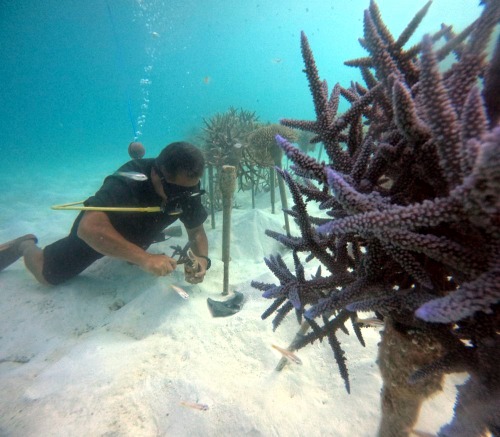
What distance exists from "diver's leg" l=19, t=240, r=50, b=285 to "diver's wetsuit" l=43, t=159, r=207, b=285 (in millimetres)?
146

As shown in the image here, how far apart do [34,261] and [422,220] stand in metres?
6.02

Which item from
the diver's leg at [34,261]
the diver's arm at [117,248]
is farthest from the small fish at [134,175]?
the diver's leg at [34,261]

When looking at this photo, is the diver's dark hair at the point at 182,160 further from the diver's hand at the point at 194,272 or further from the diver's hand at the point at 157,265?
the diver's hand at the point at 194,272

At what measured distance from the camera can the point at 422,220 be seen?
929 millimetres

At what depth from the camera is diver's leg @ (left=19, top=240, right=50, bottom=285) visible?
4629 millimetres

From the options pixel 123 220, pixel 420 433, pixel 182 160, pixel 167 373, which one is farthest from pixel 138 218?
pixel 420 433

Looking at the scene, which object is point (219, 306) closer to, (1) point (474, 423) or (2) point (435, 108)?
(1) point (474, 423)

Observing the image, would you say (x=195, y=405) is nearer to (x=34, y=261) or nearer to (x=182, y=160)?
(x=182, y=160)

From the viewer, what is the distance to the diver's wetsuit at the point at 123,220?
13.4ft

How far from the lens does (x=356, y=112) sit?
1.52m

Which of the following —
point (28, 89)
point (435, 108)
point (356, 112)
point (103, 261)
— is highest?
point (28, 89)

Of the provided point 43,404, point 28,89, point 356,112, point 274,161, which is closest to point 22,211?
point 274,161

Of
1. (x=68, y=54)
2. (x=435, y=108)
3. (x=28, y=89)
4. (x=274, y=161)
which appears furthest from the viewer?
(x=28, y=89)

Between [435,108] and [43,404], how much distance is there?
3363mm
